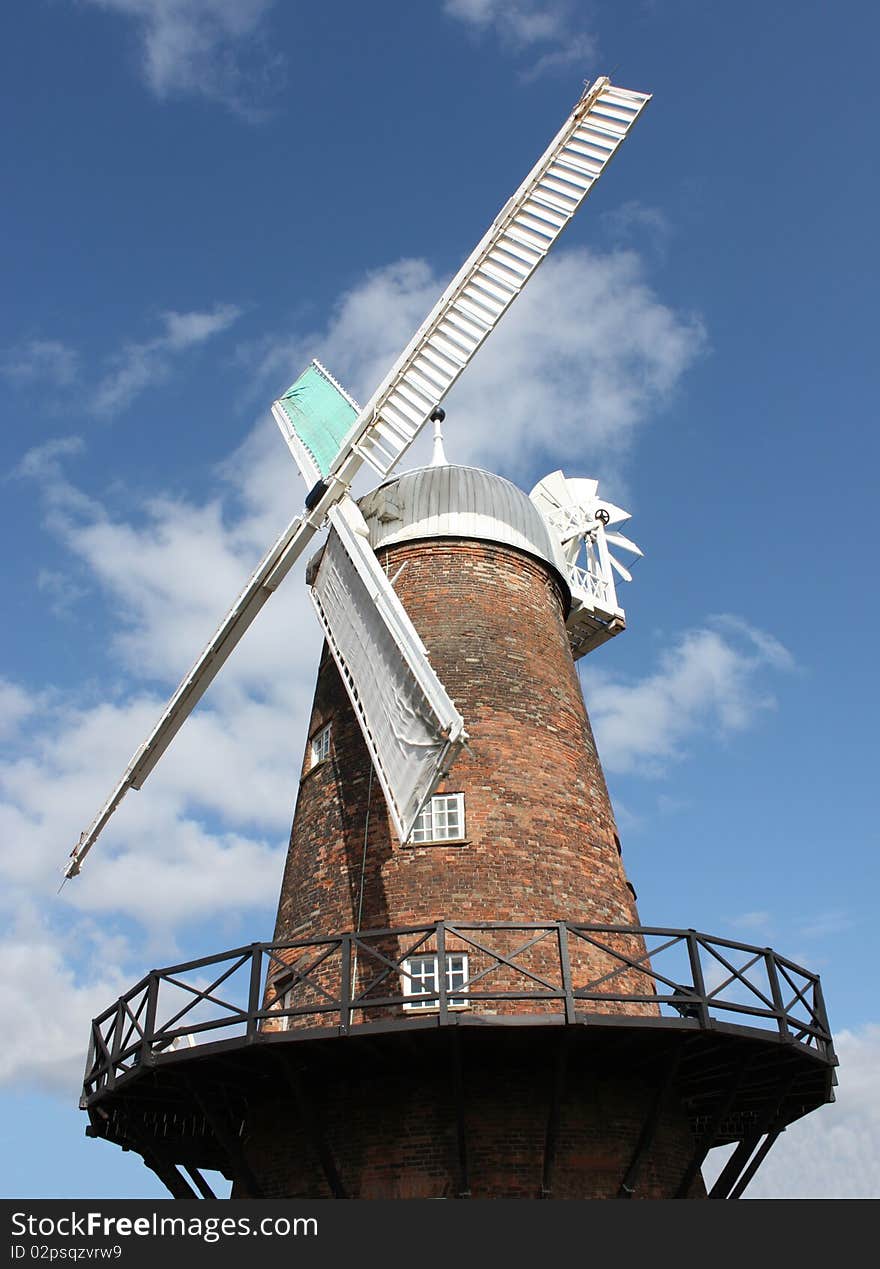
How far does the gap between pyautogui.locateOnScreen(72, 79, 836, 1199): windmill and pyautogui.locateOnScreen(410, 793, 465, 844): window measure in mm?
25

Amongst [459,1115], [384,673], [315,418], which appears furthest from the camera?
[315,418]

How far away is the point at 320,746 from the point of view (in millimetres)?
14008

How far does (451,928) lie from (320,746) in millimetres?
4943

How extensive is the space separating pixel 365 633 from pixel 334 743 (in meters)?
1.55

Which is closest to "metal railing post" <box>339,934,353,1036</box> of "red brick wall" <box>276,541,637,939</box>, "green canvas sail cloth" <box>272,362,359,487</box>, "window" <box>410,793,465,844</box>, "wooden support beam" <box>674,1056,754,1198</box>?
"red brick wall" <box>276,541,637,939</box>

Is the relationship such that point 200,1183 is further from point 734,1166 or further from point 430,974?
point 734,1166

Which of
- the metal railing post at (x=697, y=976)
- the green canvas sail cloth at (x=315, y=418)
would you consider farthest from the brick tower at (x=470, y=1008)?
the green canvas sail cloth at (x=315, y=418)

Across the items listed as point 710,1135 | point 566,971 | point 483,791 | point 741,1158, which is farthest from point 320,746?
point 741,1158

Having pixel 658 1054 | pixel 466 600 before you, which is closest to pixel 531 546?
pixel 466 600

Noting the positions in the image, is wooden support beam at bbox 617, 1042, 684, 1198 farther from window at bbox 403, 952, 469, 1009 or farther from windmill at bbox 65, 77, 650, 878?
windmill at bbox 65, 77, 650, 878

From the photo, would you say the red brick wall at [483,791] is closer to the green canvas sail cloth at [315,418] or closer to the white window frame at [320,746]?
the white window frame at [320,746]

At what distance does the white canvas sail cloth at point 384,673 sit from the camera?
35.2 ft

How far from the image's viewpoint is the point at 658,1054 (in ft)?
33.7

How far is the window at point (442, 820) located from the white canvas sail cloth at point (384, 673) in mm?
879
